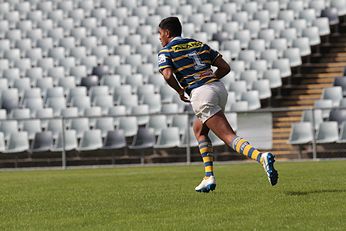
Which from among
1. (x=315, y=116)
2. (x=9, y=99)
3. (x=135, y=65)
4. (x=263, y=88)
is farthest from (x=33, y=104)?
(x=315, y=116)

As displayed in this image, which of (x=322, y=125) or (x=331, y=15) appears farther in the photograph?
(x=331, y=15)

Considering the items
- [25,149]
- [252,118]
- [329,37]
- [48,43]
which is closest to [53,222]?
[252,118]

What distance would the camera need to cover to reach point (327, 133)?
63.3 ft

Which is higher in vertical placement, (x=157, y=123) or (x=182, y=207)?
(x=157, y=123)

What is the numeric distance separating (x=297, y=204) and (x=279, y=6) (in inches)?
736

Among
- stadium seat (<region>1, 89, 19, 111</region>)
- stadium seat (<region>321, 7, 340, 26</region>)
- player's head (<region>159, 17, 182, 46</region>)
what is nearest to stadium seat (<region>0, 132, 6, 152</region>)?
stadium seat (<region>1, 89, 19, 111</region>)

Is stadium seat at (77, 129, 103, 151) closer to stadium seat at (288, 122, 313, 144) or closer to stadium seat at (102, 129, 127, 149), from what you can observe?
stadium seat at (102, 129, 127, 149)

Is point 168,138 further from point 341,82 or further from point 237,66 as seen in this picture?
point 341,82

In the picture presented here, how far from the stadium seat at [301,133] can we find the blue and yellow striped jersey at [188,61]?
34.4 ft

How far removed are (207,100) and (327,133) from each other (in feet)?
35.1

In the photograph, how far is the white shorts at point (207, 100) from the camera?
902cm

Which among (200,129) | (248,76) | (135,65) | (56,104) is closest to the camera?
(200,129)

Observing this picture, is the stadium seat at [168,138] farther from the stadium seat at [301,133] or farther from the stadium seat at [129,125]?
the stadium seat at [301,133]

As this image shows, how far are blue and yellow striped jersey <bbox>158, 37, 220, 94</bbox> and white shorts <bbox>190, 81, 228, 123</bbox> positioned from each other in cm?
8
